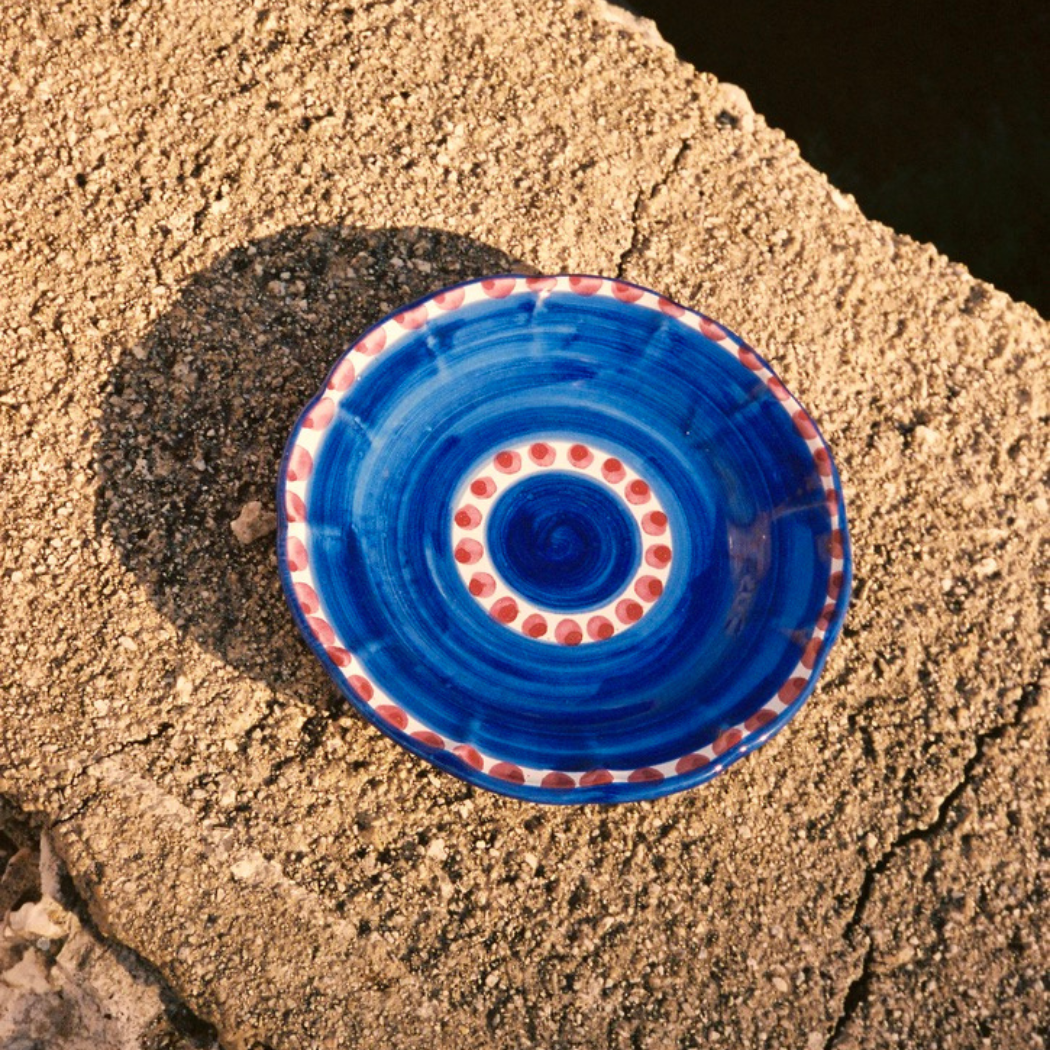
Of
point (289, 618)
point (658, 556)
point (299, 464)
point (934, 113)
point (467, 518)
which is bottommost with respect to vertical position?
point (289, 618)

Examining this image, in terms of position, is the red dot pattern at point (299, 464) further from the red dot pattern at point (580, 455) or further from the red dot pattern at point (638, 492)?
the red dot pattern at point (638, 492)

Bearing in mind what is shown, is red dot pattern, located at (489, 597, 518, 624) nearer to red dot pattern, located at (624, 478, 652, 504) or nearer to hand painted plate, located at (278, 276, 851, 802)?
hand painted plate, located at (278, 276, 851, 802)

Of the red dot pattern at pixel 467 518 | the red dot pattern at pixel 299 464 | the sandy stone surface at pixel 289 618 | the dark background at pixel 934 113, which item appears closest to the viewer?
the red dot pattern at pixel 299 464

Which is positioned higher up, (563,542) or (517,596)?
(563,542)

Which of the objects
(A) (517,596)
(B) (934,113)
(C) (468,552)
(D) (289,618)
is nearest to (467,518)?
(C) (468,552)

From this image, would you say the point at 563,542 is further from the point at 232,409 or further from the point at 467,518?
the point at 232,409

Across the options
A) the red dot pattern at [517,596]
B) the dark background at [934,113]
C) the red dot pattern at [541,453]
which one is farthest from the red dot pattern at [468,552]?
the dark background at [934,113]

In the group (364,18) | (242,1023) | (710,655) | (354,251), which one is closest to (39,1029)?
(242,1023)
